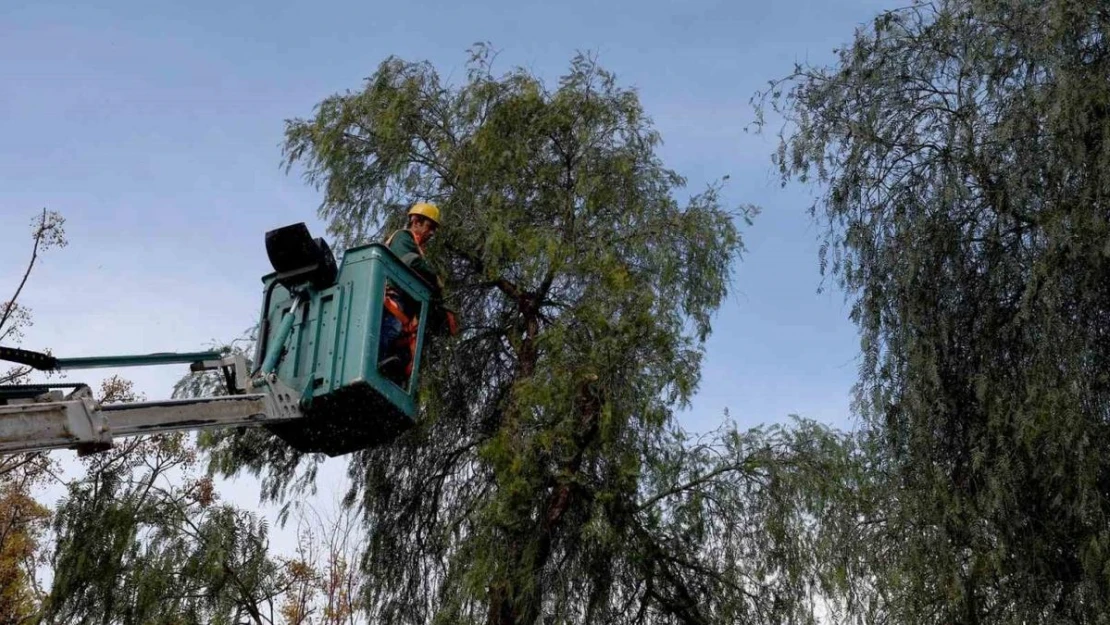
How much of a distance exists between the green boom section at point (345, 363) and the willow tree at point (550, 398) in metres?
1.91

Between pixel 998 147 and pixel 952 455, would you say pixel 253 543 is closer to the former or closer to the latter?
pixel 952 455

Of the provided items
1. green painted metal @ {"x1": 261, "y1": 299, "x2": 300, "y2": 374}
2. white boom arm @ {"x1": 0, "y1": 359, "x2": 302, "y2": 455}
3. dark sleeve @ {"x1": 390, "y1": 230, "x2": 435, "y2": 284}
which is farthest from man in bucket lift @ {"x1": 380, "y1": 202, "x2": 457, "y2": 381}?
white boom arm @ {"x1": 0, "y1": 359, "x2": 302, "y2": 455}

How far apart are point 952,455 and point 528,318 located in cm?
369

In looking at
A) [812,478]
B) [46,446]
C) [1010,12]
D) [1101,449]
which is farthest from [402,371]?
[1010,12]

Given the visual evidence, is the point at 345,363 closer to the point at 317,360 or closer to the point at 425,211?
the point at 317,360

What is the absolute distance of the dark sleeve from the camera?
7508 millimetres

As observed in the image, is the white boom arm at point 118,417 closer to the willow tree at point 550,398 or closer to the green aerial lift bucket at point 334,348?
the green aerial lift bucket at point 334,348

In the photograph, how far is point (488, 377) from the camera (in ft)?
34.6

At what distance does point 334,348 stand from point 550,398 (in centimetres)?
243

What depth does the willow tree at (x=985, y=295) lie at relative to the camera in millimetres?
7109

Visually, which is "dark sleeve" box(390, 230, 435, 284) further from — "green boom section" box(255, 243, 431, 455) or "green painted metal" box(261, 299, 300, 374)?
"green painted metal" box(261, 299, 300, 374)

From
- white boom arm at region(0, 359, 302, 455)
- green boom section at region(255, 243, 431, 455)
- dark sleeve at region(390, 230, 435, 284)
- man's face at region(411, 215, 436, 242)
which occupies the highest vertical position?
man's face at region(411, 215, 436, 242)

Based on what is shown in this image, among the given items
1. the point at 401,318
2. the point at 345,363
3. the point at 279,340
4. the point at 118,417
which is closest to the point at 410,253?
the point at 401,318

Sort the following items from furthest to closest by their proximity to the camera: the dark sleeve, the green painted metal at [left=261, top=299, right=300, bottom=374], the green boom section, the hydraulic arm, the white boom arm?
1. the dark sleeve
2. the green painted metal at [left=261, top=299, right=300, bottom=374]
3. the green boom section
4. the hydraulic arm
5. the white boom arm
